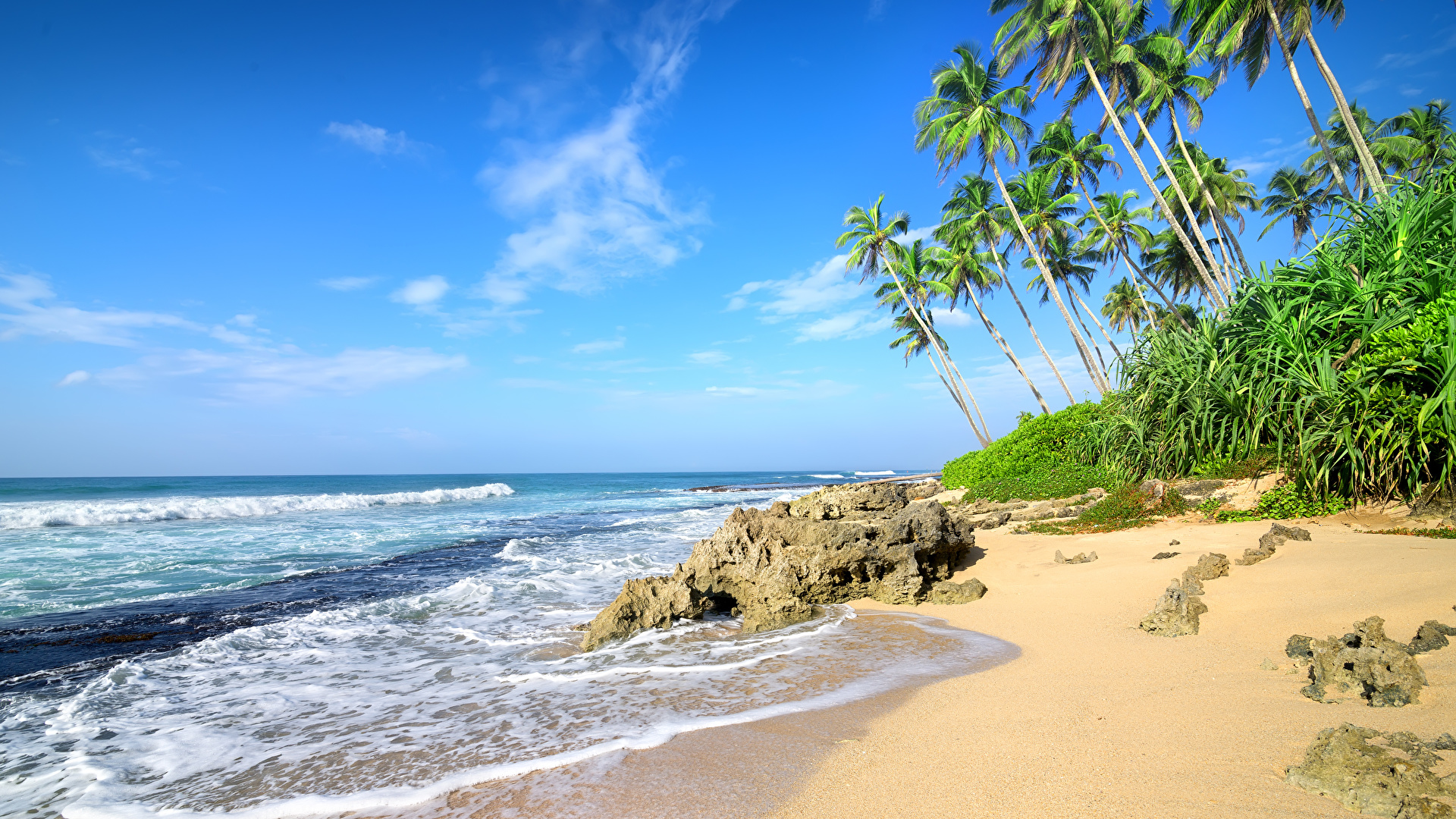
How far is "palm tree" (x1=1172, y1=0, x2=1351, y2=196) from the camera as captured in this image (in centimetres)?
1523

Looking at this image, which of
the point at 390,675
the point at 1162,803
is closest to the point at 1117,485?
the point at 1162,803

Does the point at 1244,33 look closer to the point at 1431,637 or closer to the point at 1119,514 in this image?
the point at 1119,514

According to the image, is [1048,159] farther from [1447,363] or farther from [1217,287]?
[1447,363]

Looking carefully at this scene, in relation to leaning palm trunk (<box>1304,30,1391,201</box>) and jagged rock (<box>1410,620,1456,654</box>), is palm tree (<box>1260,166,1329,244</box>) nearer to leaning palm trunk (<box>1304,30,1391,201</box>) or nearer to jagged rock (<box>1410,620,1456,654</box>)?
leaning palm trunk (<box>1304,30,1391,201</box>)

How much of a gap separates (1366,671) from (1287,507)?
16.9ft

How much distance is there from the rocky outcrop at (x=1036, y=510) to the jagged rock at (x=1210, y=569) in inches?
162

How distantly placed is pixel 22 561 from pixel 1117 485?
21.0 m

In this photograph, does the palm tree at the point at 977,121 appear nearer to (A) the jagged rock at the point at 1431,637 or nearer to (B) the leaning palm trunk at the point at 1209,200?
(B) the leaning palm trunk at the point at 1209,200

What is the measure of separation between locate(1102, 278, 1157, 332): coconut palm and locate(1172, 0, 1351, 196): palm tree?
2576 centimetres

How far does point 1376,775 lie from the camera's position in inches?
82.8

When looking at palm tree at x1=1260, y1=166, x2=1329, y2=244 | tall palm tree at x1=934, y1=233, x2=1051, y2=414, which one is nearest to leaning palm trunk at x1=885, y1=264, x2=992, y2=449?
tall palm tree at x1=934, y1=233, x2=1051, y2=414

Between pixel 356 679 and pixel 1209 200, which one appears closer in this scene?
pixel 356 679

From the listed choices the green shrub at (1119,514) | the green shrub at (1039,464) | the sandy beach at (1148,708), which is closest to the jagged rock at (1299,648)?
the sandy beach at (1148,708)

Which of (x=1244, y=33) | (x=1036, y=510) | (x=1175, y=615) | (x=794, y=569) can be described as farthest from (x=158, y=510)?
(x=1244, y=33)
